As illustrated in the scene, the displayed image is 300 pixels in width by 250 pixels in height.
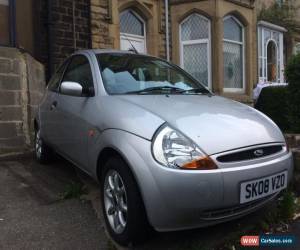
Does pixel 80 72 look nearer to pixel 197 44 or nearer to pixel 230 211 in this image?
pixel 230 211

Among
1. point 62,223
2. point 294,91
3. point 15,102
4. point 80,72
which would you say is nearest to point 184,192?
point 62,223

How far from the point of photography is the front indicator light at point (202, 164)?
9.90 feet

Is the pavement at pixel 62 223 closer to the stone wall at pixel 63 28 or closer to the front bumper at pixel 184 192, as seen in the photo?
the front bumper at pixel 184 192

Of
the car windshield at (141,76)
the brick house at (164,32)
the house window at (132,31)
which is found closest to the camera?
the car windshield at (141,76)

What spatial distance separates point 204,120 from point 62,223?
164 centimetres

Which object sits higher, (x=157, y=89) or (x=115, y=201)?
(x=157, y=89)

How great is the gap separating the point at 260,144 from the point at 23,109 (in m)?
4.62

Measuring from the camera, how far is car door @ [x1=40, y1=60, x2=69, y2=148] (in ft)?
16.4

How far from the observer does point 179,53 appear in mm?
12961

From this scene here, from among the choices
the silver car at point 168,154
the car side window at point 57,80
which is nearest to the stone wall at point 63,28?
the car side window at point 57,80

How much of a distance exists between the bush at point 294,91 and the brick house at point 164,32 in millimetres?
4569

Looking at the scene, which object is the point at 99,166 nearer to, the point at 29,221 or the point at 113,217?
the point at 113,217

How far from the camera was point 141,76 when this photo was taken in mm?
4496

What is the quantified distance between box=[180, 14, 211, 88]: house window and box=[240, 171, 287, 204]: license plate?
986 cm
